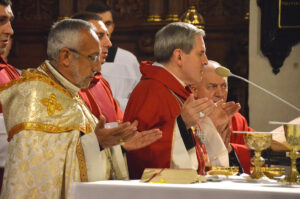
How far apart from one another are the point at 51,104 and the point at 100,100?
3.78ft

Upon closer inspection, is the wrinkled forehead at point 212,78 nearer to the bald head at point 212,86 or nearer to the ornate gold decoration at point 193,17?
the bald head at point 212,86

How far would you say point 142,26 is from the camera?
25.1 feet

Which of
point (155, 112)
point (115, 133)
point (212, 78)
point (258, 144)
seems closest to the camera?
point (115, 133)

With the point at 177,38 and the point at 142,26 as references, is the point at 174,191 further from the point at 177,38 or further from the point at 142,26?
the point at 142,26

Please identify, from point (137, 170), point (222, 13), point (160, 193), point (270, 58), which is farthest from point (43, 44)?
point (160, 193)

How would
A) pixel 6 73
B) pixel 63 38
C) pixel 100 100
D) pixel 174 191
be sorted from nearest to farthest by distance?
pixel 174 191, pixel 63 38, pixel 6 73, pixel 100 100

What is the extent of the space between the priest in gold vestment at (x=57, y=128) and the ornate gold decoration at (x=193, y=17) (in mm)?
3451

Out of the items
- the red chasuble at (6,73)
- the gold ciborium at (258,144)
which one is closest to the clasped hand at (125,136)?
the gold ciborium at (258,144)

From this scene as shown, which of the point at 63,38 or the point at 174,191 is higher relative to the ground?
the point at 63,38

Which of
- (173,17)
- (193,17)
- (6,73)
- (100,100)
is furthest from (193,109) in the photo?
(173,17)

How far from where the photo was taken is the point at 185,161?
402 centimetres

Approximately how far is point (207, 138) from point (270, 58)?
9.55 feet

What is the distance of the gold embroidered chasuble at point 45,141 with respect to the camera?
3.58 m

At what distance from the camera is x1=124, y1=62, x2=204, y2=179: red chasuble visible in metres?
4.08
